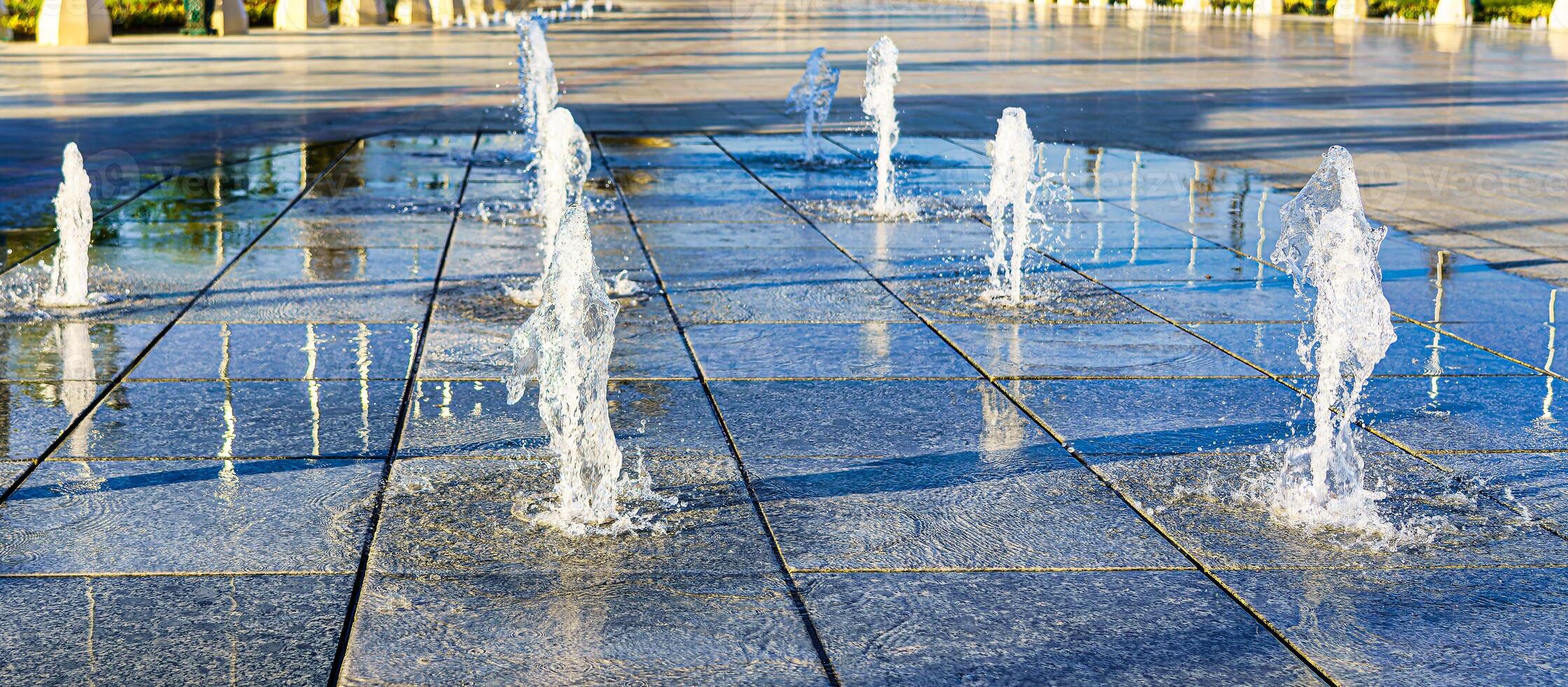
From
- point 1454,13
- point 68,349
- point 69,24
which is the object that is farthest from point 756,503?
point 1454,13

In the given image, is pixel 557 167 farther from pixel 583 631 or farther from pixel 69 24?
pixel 69 24

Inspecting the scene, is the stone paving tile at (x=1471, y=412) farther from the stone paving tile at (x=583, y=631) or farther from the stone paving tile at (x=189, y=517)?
the stone paving tile at (x=189, y=517)

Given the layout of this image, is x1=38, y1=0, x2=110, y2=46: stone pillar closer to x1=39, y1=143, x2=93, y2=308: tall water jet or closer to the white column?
x1=39, y1=143, x2=93, y2=308: tall water jet

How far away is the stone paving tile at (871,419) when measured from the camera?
214 inches

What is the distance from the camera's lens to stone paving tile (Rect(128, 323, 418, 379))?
625 cm

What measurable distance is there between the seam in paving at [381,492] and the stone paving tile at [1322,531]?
2.33m

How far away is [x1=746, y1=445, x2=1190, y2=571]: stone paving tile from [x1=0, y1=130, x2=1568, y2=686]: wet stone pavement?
16mm

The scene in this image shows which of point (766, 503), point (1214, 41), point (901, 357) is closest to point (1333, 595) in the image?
point (766, 503)

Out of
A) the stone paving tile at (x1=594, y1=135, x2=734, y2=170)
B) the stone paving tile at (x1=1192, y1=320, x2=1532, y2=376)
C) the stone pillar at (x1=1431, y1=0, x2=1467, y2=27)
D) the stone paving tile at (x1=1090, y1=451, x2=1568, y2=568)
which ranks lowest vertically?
the stone paving tile at (x1=1090, y1=451, x2=1568, y2=568)

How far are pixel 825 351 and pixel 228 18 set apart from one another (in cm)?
3016

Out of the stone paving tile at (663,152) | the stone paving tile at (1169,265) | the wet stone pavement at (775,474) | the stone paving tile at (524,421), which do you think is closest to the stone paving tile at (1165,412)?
the wet stone pavement at (775,474)

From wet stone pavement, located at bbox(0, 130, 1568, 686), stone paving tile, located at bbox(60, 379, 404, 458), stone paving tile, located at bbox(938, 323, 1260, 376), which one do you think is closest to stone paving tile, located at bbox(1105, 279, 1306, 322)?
wet stone pavement, located at bbox(0, 130, 1568, 686)

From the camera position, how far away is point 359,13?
3884 cm

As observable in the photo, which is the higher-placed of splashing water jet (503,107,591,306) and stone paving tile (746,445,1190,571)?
splashing water jet (503,107,591,306)
